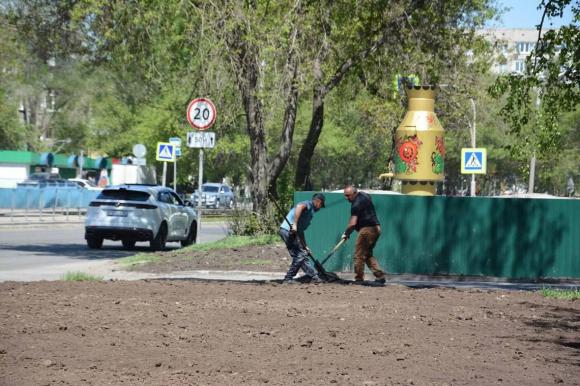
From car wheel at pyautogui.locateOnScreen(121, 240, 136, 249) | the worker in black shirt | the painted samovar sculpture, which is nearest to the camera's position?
the worker in black shirt

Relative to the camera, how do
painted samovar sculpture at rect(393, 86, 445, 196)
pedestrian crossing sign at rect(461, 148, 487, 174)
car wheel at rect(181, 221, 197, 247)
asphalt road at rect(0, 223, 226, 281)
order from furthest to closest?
pedestrian crossing sign at rect(461, 148, 487, 174) → car wheel at rect(181, 221, 197, 247) → painted samovar sculpture at rect(393, 86, 445, 196) → asphalt road at rect(0, 223, 226, 281)

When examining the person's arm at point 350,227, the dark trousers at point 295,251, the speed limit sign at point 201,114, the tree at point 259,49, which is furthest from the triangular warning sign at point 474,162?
the dark trousers at point 295,251

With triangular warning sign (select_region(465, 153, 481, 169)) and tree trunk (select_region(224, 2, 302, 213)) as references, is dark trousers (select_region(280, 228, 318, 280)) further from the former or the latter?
triangular warning sign (select_region(465, 153, 481, 169))

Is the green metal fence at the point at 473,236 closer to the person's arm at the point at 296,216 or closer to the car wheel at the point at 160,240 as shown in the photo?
the person's arm at the point at 296,216

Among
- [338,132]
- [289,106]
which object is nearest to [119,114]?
[338,132]

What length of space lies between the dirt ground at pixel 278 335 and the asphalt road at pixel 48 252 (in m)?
4.66

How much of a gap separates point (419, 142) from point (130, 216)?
24.2 ft

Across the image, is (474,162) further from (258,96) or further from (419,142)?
(258,96)

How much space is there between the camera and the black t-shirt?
63.8 feet

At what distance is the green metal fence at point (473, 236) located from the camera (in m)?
22.2

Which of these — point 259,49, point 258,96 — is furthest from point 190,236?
point 259,49

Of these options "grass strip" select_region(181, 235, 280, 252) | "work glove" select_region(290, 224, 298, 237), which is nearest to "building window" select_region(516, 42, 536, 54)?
"grass strip" select_region(181, 235, 280, 252)

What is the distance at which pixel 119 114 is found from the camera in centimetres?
6944

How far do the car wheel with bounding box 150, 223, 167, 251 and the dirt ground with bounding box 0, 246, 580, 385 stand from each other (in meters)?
11.1
